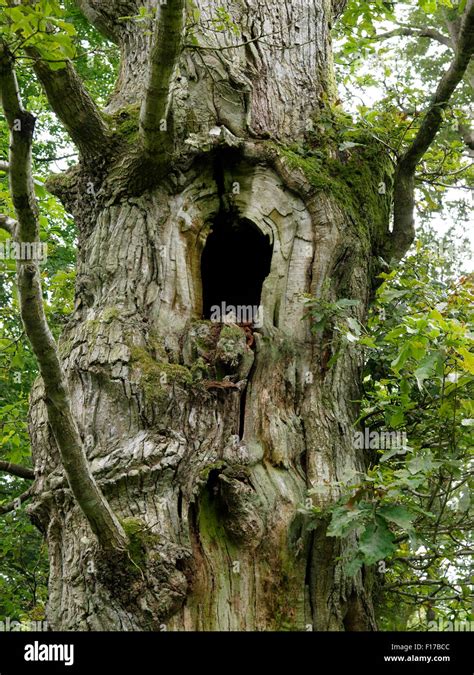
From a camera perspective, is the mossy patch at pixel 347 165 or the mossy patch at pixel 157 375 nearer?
the mossy patch at pixel 157 375

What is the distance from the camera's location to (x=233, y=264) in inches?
198

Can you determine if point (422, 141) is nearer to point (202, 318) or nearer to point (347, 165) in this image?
point (347, 165)

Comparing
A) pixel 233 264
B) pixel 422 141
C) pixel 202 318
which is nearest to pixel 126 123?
pixel 233 264

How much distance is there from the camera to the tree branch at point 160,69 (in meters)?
3.47

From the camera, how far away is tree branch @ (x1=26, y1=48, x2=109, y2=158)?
387 centimetres

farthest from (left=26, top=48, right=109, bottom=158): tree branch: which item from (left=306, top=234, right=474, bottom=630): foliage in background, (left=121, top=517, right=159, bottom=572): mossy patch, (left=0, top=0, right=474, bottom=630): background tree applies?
(left=121, top=517, right=159, bottom=572): mossy patch

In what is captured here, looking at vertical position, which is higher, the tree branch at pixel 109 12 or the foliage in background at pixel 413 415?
the tree branch at pixel 109 12

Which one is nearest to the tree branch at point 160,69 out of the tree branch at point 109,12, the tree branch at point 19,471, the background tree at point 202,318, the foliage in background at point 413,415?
the background tree at point 202,318

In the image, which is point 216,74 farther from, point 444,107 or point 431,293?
point 431,293

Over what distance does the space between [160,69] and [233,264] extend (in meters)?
1.62

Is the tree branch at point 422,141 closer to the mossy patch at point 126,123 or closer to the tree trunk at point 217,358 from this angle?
the tree trunk at point 217,358

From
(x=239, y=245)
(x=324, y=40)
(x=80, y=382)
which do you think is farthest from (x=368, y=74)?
(x=80, y=382)

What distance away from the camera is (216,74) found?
14.7 feet
